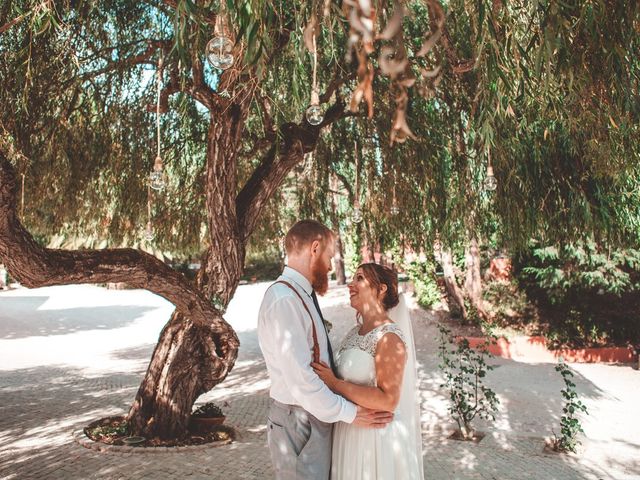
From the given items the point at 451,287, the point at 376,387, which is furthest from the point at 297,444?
the point at 451,287

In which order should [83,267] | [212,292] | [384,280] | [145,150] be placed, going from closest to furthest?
1. [384,280]
2. [83,267]
3. [212,292]
4. [145,150]

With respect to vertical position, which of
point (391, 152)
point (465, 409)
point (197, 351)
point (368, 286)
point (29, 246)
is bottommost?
point (465, 409)

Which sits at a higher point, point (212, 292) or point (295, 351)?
point (212, 292)

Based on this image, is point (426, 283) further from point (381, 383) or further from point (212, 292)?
point (381, 383)

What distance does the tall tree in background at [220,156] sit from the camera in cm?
506

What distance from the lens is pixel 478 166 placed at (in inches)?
254

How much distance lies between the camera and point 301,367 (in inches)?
97.2

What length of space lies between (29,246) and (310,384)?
285 centimetres

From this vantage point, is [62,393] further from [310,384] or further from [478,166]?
[310,384]

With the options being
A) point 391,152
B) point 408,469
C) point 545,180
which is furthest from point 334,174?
point 408,469

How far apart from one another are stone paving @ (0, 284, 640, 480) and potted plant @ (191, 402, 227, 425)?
0.37m

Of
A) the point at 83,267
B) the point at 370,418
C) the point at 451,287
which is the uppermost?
the point at 451,287

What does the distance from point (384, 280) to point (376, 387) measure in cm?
64

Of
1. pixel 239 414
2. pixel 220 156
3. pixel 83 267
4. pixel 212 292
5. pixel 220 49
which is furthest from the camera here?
pixel 239 414
